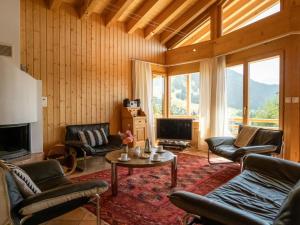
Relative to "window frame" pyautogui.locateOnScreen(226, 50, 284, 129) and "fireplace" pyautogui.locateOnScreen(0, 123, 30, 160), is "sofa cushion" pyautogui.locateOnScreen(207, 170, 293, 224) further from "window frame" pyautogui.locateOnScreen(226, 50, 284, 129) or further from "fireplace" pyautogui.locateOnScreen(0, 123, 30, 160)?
"fireplace" pyautogui.locateOnScreen(0, 123, 30, 160)

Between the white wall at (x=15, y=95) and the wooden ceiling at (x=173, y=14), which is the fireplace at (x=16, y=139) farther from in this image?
the wooden ceiling at (x=173, y=14)

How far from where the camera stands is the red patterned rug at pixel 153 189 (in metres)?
2.23

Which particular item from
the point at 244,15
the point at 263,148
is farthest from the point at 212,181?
the point at 244,15

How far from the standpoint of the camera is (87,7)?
14.1 feet

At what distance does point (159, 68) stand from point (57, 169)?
456 centimetres

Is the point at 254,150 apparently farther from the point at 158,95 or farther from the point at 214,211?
the point at 158,95

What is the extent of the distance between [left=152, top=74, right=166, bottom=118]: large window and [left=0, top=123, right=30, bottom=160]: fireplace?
3521 mm

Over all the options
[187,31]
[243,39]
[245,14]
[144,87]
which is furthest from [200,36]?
[144,87]

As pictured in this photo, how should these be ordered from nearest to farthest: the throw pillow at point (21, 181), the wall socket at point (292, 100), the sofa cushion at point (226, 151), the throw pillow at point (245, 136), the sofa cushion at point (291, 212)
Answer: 1. the sofa cushion at point (291, 212)
2. the throw pillow at point (21, 181)
3. the sofa cushion at point (226, 151)
4. the wall socket at point (292, 100)
5. the throw pillow at point (245, 136)

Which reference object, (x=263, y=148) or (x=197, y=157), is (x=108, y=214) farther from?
(x=197, y=157)

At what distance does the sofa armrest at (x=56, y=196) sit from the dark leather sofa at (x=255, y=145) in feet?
7.82

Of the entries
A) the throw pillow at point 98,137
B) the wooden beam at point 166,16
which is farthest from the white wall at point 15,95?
the wooden beam at point 166,16

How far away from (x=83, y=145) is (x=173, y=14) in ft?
12.0

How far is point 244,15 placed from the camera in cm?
478
